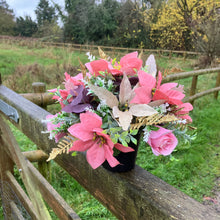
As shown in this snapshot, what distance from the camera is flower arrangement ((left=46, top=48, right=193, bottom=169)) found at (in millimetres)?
566

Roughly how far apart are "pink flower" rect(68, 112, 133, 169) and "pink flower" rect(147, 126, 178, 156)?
→ 8 centimetres

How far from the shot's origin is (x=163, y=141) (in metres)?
0.59

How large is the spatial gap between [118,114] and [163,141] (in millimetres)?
146

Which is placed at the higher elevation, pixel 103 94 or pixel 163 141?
pixel 103 94

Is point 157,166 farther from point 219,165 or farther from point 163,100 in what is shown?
point 163,100

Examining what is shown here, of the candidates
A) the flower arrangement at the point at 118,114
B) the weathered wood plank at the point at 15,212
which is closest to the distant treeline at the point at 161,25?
the weathered wood plank at the point at 15,212

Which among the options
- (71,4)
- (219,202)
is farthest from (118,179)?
(71,4)

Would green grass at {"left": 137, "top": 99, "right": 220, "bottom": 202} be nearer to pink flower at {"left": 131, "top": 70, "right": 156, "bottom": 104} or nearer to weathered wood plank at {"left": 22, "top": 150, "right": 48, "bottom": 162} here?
weathered wood plank at {"left": 22, "top": 150, "right": 48, "bottom": 162}

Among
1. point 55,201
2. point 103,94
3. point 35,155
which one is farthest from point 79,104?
point 35,155

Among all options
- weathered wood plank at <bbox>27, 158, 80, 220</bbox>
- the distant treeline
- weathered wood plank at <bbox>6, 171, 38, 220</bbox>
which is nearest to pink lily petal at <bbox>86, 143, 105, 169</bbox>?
weathered wood plank at <bbox>27, 158, 80, 220</bbox>

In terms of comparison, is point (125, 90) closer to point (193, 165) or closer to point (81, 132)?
point (81, 132)

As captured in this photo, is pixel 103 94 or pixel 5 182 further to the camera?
pixel 5 182

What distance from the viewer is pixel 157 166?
9.61ft

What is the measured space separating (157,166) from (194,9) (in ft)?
32.8
